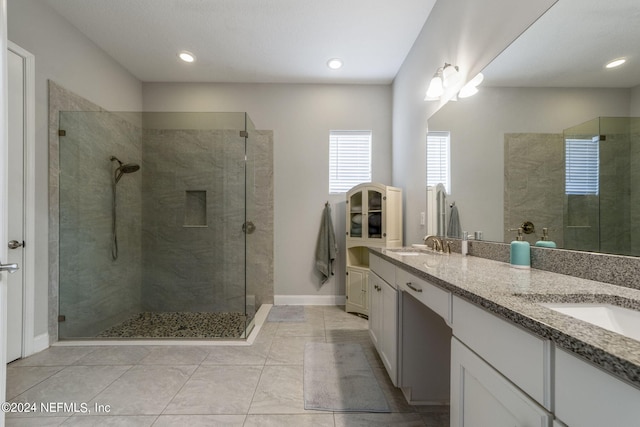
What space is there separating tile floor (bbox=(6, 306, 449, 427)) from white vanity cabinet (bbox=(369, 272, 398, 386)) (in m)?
0.17

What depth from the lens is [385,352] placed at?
1.69 meters

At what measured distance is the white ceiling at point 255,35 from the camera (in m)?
2.15

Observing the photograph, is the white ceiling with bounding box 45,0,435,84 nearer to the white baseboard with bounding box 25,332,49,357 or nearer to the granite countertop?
the granite countertop

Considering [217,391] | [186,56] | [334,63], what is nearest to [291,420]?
[217,391]

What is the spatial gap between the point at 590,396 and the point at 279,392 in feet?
5.10

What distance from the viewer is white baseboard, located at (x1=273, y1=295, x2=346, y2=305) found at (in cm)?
323

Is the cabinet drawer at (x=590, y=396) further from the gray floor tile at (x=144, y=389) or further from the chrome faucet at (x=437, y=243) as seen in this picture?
the gray floor tile at (x=144, y=389)

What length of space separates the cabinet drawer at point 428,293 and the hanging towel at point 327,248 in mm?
1691

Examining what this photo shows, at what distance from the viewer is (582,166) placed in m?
0.98

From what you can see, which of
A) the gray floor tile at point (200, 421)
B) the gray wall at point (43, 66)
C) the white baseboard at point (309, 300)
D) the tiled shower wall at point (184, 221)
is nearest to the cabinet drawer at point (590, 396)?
the gray floor tile at point (200, 421)

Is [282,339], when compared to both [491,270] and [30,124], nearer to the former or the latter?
[491,270]

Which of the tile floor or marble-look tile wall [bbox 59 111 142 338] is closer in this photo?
the tile floor

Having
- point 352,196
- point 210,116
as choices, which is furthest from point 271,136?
point 352,196

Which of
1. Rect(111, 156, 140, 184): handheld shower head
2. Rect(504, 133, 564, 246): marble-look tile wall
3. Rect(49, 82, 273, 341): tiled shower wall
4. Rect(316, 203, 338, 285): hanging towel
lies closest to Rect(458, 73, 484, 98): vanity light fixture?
Rect(504, 133, 564, 246): marble-look tile wall
